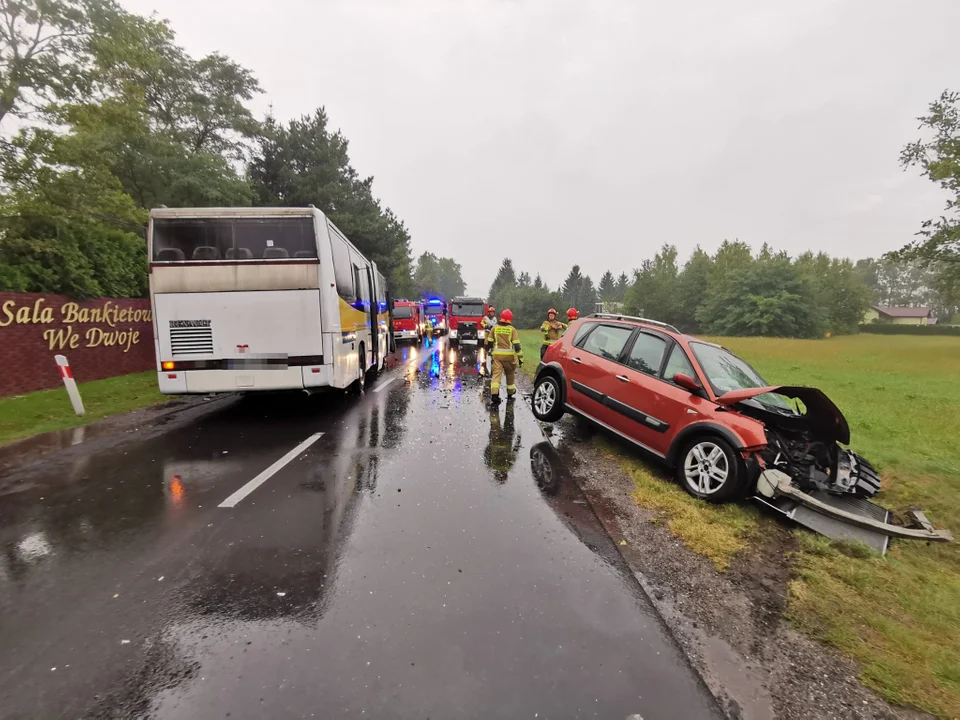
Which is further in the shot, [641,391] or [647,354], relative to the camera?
[647,354]

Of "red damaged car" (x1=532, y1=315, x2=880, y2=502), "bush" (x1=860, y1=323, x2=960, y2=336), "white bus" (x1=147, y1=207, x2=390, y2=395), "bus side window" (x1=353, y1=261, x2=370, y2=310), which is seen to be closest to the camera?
"red damaged car" (x1=532, y1=315, x2=880, y2=502)

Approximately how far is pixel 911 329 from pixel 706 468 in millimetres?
96591

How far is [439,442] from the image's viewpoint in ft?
21.5

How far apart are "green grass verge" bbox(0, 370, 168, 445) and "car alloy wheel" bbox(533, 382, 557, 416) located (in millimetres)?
7502

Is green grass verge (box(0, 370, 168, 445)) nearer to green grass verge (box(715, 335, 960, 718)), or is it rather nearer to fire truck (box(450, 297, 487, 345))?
green grass verge (box(715, 335, 960, 718))

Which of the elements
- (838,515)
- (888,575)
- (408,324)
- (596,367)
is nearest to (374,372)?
(596,367)

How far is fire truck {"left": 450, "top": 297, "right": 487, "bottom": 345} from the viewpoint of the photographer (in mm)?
24438

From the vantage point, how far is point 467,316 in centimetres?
2469

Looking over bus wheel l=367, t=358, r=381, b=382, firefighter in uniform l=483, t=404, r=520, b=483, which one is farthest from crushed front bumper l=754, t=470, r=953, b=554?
bus wheel l=367, t=358, r=381, b=382

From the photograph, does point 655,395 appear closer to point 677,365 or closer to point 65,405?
point 677,365

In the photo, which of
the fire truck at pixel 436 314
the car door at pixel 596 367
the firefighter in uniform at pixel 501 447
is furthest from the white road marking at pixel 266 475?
the fire truck at pixel 436 314

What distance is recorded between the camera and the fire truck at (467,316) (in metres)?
24.4

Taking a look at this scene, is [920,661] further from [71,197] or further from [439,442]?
[71,197]

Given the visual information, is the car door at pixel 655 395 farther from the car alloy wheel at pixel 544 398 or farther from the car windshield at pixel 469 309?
the car windshield at pixel 469 309
